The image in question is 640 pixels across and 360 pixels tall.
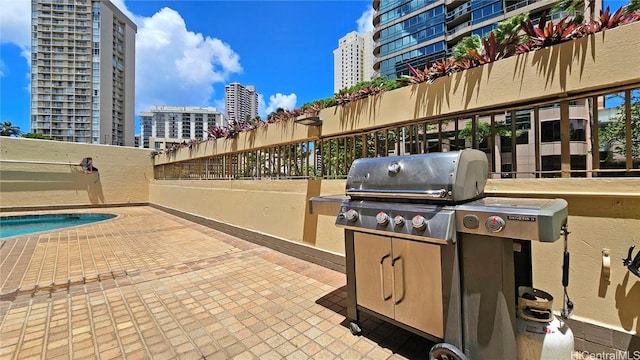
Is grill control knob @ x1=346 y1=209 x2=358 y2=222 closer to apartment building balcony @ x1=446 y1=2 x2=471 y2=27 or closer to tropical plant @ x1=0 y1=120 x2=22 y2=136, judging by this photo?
apartment building balcony @ x1=446 y1=2 x2=471 y2=27

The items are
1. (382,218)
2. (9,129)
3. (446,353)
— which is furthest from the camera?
(9,129)

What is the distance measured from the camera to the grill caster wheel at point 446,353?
1914mm

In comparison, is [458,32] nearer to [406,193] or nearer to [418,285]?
[406,193]

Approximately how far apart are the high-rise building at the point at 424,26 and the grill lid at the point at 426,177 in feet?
95.1

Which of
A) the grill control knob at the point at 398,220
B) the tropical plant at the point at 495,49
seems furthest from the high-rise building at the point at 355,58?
the grill control knob at the point at 398,220

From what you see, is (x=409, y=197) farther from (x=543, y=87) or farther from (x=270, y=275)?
(x=270, y=275)

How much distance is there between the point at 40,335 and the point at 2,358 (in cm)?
35

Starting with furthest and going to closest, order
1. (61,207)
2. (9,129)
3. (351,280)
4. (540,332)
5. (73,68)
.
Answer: (73,68) → (9,129) → (61,207) → (351,280) → (540,332)

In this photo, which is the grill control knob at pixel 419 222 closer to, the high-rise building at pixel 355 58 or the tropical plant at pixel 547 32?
the tropical plant at pixel 547 32

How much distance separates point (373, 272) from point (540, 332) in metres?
1.26

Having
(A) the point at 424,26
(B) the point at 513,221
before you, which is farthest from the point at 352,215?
(A) the point at 424,26

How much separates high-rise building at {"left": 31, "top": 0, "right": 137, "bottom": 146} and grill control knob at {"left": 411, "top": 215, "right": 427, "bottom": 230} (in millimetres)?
71591

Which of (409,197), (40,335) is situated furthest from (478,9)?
(40,335)

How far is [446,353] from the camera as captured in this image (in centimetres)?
199
